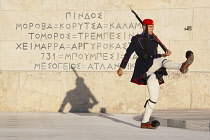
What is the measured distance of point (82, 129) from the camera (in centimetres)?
1233

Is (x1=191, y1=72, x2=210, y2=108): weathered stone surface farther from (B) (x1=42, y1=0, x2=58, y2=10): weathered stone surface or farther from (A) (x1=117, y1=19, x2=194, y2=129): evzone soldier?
(A) (x1=117, y1=19, x2=194, y2=129): evzone soldier

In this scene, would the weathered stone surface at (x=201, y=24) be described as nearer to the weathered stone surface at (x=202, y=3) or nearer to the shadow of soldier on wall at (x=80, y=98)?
the weathered stone surface at (x=202, y=3)

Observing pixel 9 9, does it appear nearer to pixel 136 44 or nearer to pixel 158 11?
pixel 158 11

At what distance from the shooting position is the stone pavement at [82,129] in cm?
1069

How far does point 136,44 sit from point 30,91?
5.98m

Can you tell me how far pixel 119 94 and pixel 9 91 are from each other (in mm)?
2729

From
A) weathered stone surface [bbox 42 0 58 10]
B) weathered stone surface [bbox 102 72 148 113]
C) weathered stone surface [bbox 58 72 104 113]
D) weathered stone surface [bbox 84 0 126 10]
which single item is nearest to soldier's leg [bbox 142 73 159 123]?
weathered stone surface [bbox 102 72 148 113]

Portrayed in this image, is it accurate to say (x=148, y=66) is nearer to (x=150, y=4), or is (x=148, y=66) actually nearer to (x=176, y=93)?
(x=176, y=93)

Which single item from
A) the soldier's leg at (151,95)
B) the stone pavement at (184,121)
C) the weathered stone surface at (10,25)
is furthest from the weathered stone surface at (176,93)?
the soldier's leg at (151,95)

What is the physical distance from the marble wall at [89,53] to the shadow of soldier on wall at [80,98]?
0.02 meters

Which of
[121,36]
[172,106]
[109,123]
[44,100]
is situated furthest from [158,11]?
[109,123]

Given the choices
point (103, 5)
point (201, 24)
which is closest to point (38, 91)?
point (103, 5)

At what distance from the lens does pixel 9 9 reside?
59.8 feet

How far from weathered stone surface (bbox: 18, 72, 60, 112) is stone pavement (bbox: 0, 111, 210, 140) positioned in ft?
3.32
